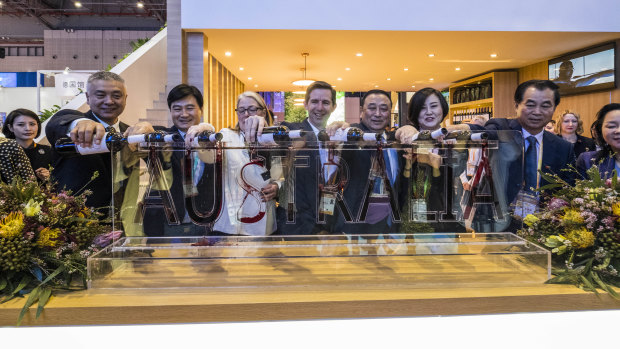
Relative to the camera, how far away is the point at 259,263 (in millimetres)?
1233

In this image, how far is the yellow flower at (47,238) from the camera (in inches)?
43.8

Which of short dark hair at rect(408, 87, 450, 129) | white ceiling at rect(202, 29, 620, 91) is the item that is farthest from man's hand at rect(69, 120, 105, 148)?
white ceiling at rect(202, 29, 620, 91)

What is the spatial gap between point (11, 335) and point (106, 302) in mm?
213

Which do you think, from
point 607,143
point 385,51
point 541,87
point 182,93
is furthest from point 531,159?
point 385,51

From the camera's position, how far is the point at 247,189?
51.5 inches

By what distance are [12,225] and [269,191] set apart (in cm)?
66

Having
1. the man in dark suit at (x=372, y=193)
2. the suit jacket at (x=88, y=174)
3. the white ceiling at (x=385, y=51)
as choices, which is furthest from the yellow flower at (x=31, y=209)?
the white ceiling at (x=385, y=51)

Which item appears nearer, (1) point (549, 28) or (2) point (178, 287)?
(2) point (178, 287)

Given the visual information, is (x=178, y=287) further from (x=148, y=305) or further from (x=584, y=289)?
(x=584, y=289)

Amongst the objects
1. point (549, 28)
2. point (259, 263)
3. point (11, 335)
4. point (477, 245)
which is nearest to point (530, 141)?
point (477, 245)

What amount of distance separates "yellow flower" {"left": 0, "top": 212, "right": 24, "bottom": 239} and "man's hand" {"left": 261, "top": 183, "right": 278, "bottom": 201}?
0.62 metres

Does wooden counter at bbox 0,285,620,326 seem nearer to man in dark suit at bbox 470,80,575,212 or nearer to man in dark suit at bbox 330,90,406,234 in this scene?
man in dark suit at bbox 330,90,406,234

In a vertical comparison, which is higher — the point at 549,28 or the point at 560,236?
the point at 549,28

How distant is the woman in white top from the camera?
1.30m
